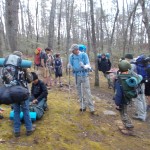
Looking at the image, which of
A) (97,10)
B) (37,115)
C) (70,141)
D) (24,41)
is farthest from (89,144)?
(97,10)

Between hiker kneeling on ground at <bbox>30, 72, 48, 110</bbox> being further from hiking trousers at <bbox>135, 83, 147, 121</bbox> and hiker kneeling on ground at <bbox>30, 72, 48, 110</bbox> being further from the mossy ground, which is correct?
hiking trousers at <bbox>135, 83, 147, 121</bbox>

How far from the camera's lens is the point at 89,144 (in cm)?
538

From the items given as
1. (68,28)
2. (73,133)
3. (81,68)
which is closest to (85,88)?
(81,68)

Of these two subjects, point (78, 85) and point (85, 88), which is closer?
point (85, 88)

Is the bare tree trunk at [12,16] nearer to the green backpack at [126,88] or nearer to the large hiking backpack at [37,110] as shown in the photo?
the large hiking backpack at [37,110]

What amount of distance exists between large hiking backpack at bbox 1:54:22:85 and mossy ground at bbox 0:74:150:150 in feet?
4.21

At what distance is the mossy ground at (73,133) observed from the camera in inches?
202

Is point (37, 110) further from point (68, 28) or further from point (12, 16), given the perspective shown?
point (68, 28)

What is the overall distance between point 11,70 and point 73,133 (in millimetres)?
2157

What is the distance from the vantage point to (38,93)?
269 inches

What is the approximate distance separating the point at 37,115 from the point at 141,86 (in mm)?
3511

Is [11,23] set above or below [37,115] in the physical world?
above

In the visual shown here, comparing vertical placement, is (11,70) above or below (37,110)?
above

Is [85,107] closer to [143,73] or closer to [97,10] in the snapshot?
[143,73]
